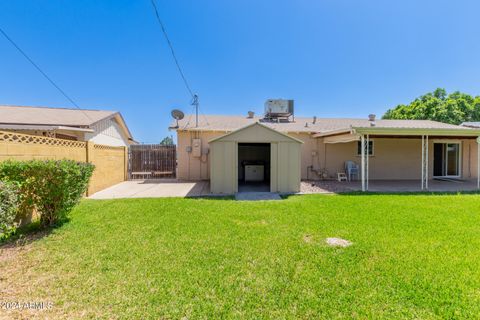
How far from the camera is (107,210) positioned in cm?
606

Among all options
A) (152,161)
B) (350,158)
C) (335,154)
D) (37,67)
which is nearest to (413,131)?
(350,158)

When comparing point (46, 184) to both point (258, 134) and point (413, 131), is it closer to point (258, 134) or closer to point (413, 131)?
point (258, 134)

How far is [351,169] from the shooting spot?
1205 cm

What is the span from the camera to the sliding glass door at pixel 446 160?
13.0 meters

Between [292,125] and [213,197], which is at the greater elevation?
[292,125]

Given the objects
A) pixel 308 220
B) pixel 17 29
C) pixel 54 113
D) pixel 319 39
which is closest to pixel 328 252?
pixel 308 220

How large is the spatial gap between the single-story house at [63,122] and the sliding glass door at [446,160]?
19167 millimetres

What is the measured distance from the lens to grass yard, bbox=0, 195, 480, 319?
2.32 m

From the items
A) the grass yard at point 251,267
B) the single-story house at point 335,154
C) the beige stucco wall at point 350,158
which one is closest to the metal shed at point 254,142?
the single-story house at point 335,154

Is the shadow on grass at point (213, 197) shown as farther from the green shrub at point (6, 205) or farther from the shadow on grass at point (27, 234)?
the green shrub at point (6, 205)

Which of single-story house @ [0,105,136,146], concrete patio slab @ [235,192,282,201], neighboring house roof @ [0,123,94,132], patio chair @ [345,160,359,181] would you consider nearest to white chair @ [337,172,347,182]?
patio chair @ [345,160,359,181]

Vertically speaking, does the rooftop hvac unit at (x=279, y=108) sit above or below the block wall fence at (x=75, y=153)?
above

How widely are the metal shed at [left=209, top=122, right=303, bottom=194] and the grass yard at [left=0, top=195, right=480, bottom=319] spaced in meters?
2.92

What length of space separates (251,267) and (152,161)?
11.7 metres
